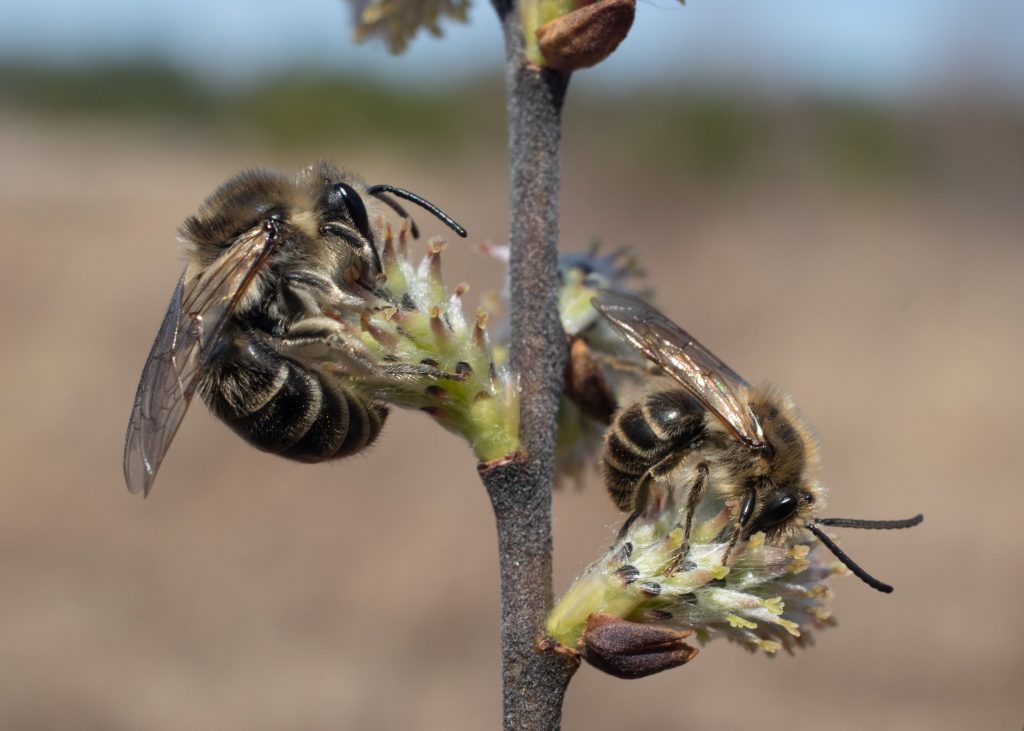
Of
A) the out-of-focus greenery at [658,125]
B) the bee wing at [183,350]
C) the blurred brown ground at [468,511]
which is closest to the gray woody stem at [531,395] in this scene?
the bee wing at [183,350]

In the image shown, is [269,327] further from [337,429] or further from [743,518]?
[743,518]

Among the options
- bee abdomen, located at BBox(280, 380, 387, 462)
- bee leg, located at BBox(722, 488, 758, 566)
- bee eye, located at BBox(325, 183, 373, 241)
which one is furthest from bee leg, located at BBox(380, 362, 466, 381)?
bee leg, located at BBox(722, 488, 758, 566)

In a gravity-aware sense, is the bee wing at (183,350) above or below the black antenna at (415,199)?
below

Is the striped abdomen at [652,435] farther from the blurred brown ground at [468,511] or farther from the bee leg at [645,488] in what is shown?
the blurred brown ground at [468,511]

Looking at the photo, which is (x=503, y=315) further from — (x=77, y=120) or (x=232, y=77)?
(x=77, y=120)

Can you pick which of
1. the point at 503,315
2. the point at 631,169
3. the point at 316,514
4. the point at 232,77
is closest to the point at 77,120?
the point at 232,77

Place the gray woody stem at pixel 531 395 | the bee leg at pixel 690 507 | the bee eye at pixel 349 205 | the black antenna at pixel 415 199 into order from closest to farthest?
the gray woody stem at pixel 531 395 < the bee leg at pixel 690 507 < the bee eye at pixel 349 205 < the black antenna at pixel 415 199

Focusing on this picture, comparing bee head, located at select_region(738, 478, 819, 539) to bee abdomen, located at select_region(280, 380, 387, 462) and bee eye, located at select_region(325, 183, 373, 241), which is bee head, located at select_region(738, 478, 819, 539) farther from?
bee eye, located at select_region(325, 183, 373, 241)
